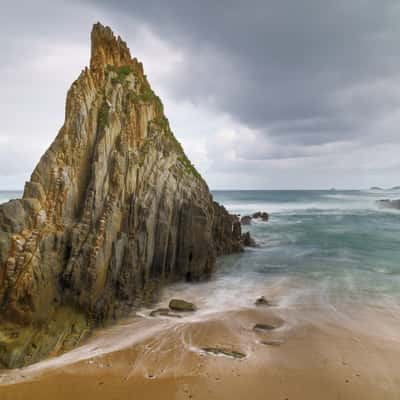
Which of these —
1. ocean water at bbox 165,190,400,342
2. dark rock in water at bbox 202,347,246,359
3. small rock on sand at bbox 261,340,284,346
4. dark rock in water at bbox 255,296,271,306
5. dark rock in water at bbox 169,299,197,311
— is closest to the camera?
dark rock in water at bbox 202,347,246,359

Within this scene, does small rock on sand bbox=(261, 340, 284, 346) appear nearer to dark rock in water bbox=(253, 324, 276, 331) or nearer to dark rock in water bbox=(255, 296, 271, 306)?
dark rock in water bbox=(253, 324, 276, 331)

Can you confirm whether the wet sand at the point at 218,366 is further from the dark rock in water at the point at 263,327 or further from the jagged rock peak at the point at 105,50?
the jagged rock peak at the point at 105,50

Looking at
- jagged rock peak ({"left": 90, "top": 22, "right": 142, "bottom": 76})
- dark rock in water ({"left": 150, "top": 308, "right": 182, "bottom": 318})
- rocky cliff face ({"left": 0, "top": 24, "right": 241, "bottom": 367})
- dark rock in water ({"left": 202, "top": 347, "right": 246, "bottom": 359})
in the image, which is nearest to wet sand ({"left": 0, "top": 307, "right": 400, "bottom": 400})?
dark rock in water ({"left": 202, "top": 347, "right": 246, "bottom": 359})

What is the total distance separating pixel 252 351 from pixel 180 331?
8.22 feet

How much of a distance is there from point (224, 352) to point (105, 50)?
1382 centimetres

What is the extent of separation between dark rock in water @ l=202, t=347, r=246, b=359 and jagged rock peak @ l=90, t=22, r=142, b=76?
1177cm

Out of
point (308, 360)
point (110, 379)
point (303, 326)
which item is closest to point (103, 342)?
point (110, 379)

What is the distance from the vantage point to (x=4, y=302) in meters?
7.79

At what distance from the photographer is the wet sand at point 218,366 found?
6188mm

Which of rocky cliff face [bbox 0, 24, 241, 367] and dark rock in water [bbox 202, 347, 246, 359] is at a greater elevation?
rocky cliff face [bbox 0, 24, 241, 367]

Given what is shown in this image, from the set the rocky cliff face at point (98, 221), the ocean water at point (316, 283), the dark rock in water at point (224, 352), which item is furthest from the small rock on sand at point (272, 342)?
the rocky cliff face at point (98, 221)

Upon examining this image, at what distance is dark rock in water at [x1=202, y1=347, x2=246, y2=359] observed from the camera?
24.7 feet

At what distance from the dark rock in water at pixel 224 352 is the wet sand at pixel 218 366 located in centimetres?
5

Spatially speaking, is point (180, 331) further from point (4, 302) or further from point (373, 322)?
point (373, 322)
